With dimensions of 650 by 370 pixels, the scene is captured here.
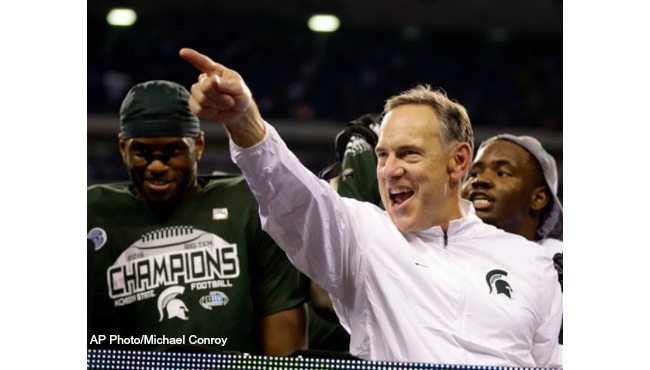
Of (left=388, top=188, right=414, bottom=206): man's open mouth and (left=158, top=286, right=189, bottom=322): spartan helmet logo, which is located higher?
(left=388, top=188, right=414, bottom=206): man's open mouth

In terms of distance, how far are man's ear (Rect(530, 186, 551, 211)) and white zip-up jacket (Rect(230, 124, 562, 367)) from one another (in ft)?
0.84

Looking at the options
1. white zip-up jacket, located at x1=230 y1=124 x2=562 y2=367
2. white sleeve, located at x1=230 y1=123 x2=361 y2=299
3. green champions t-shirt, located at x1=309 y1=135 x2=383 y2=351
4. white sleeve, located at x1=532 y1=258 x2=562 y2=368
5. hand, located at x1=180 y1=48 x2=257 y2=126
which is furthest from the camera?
green champions t-shirt, located at x1=309 y1=135 x2=383 y2=351

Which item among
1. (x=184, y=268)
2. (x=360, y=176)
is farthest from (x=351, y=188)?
(x=184, y=268)

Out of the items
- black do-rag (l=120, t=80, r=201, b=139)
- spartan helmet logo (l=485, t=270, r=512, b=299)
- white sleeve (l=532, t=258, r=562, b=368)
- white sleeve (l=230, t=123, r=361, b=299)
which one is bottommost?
white sleeve (l=532, t=258, r=562, b=368)

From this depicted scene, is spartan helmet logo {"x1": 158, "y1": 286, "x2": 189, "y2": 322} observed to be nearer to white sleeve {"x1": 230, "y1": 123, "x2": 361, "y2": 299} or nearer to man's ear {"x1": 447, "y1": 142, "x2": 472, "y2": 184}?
white sleeve {"x1": 230, "y1": 123, "x2": 361, "y2": 299}

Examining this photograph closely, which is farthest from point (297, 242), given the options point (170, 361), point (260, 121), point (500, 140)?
point (500, 140)

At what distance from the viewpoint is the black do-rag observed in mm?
3939

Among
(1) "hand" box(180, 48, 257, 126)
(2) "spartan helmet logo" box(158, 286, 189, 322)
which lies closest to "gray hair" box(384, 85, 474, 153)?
(1) "hand" box(180, 48, 257, 126)

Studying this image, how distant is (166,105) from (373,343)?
1.22 m

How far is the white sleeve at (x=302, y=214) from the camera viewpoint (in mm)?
3248

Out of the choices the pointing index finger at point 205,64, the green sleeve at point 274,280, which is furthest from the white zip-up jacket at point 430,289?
the pointing index finger at point 205,64

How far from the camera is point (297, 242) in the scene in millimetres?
3477

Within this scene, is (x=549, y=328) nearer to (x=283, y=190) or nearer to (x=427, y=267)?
(x=427, y=267)

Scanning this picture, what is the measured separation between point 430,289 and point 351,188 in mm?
537
